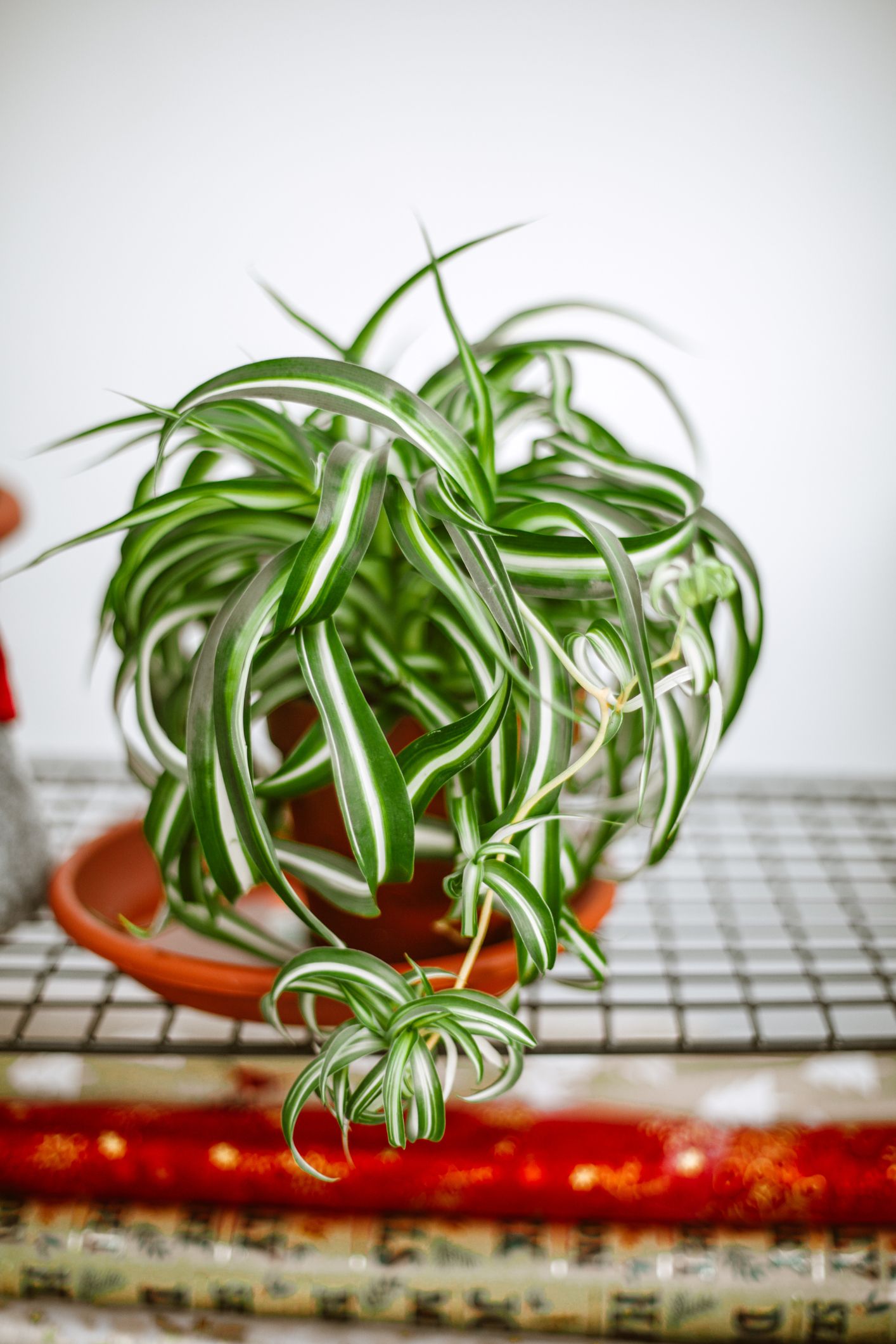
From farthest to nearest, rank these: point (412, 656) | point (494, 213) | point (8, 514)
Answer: point (494, 213) → point (8, 514) → point (412, 656)

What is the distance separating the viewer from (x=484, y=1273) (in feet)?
1.86

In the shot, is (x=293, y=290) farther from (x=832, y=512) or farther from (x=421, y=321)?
(x=832, y=512)

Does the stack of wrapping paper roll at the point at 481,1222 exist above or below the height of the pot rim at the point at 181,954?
below

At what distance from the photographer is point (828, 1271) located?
56cm

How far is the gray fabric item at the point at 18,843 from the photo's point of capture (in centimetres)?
62

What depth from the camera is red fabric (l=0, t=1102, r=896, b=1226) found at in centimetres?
59

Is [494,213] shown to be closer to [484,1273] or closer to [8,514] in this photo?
[8,514]

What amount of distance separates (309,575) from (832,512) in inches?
40.1

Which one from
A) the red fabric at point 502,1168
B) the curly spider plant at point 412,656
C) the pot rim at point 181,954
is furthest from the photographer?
the red fabric at point 502,1168

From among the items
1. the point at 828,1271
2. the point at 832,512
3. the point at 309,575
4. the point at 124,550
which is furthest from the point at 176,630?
the point at 832,512

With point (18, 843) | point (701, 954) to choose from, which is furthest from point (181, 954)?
point (701, 954)

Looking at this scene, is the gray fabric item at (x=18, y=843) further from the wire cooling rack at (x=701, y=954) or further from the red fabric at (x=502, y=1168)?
the red fabric at (x=502, y=1168)

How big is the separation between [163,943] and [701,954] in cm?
32

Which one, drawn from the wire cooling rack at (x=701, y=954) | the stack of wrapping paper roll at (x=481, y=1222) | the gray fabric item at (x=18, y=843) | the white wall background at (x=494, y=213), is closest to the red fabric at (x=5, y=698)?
the gray fabric item at (x=18, y=843)
